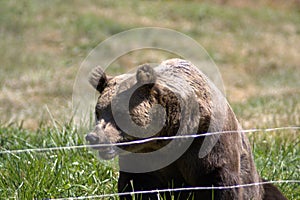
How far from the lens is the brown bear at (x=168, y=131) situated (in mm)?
4098

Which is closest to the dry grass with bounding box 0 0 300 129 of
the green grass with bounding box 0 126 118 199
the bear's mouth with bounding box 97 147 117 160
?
the green grass with bounding box 0 126 118 199

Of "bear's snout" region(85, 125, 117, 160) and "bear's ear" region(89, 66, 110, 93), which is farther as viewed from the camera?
"bear's ear" region(89, 66, 110, 93)

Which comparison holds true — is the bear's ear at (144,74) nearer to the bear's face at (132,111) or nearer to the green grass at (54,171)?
the bear's face at (132,111)

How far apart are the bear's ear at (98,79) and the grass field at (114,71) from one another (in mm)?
942

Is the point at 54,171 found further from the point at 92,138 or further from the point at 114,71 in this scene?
the point at 114,71

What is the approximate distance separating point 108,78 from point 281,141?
9.82 ft

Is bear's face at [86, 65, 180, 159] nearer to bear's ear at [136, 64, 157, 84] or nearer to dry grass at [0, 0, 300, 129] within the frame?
bear's ear at [136, 64, 157, 84]

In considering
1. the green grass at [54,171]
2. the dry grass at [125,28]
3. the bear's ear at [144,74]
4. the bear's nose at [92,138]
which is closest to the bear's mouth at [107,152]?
the bear's nose at [92,138]

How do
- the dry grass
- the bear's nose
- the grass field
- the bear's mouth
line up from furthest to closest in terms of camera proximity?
the dry grass
the grass field
the bear's mouth
the bear's nose

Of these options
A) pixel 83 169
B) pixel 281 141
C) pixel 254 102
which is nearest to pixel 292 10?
pixel 254 102

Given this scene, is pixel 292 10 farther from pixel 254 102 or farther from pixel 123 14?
pixel 254 102

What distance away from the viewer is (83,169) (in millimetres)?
5371

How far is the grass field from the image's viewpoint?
528 cm

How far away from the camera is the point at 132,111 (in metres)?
4.09
